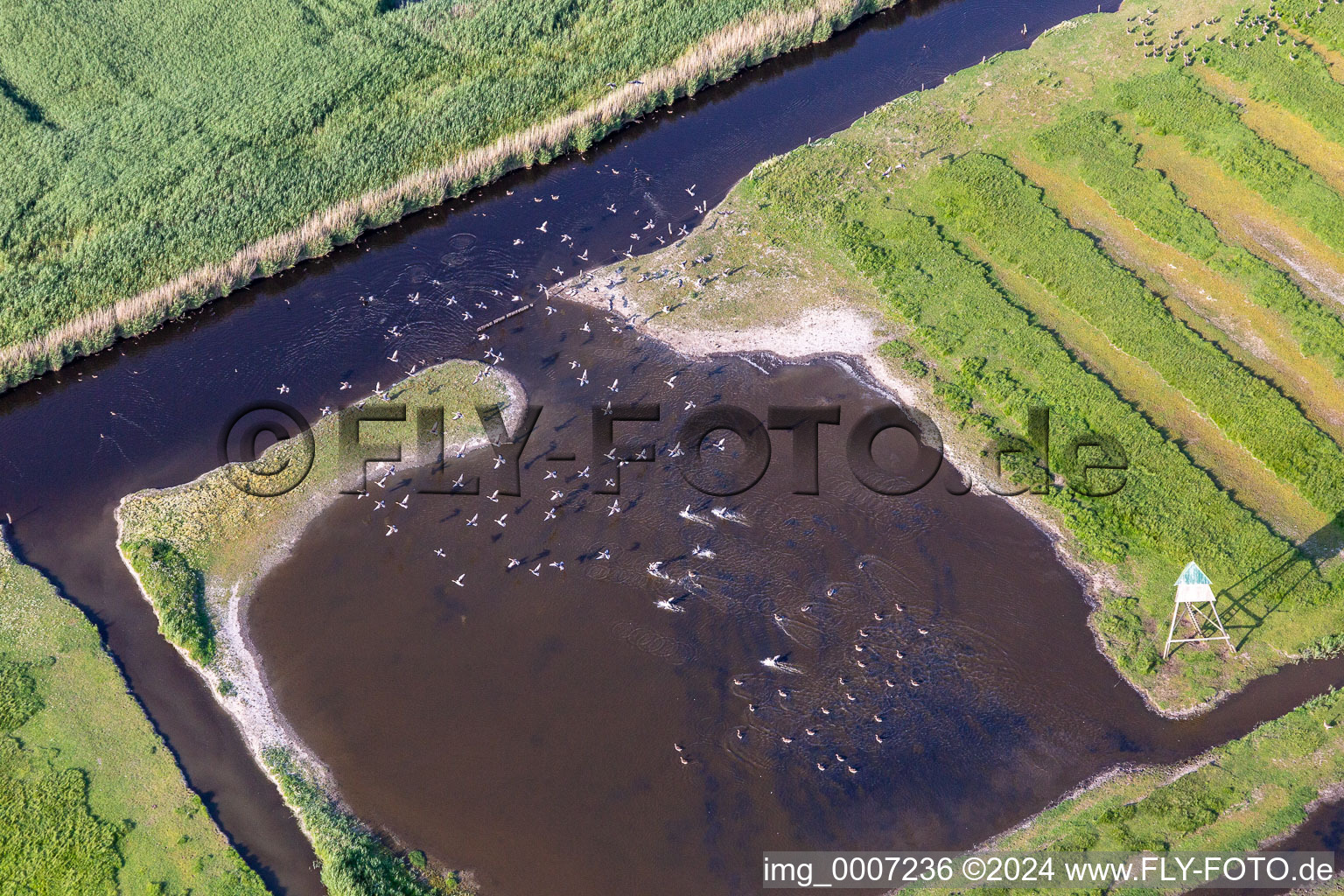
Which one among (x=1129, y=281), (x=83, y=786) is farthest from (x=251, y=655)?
(x=1129, y=281)

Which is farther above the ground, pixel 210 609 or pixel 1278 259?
pixel 1278 259

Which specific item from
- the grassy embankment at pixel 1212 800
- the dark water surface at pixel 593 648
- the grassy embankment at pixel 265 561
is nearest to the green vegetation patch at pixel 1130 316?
the dark water surface at pixel 593 648

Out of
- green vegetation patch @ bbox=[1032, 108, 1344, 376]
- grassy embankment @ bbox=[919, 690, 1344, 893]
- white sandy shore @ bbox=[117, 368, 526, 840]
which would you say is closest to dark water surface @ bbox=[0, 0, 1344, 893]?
white sandy shore @ bbox=[117, 368, 526, 840]

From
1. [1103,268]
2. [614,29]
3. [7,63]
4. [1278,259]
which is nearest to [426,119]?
[614,29]

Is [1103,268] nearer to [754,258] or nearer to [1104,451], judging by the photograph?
[1104,451]

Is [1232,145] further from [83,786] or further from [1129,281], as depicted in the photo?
[83,786]

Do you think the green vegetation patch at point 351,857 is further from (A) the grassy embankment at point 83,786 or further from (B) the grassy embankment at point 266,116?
(B) the grassy embankment at point 266,116

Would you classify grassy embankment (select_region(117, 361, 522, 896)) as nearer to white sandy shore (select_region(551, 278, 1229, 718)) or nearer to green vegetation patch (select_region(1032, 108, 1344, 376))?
white sandy shore (select_region(551, 278, 1229, 718))
